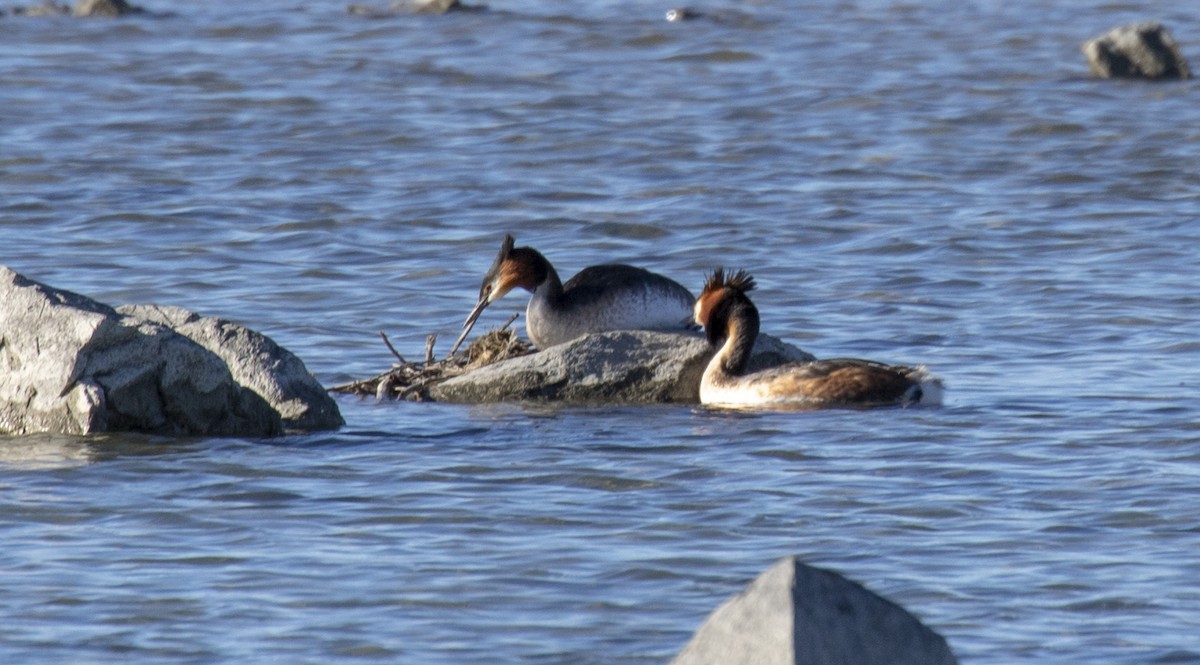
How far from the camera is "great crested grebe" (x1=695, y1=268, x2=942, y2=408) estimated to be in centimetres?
991

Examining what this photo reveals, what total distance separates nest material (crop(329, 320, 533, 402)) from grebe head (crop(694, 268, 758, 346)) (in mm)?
1075

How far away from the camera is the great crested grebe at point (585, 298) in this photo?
1083 centimetres

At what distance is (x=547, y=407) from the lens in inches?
402

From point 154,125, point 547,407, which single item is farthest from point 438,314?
point 154,125

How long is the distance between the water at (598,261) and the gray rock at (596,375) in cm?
29

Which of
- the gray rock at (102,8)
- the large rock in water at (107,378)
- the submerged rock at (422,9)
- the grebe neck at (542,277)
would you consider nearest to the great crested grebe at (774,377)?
the grebe neck at (542,277)

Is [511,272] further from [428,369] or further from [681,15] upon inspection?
[681,15]

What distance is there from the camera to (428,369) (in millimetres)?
10586

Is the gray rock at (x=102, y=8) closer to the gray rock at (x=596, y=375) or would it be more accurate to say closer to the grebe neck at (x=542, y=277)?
the grebe neck at (x=542, y=277)

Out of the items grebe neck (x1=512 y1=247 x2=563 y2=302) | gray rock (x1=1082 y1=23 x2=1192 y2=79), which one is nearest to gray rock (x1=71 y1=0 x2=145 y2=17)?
gray rock (x1=1082 y1=23 x2=1192 y2=79)

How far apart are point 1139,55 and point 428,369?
13.6 metres

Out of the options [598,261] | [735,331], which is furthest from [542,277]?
[598,261]

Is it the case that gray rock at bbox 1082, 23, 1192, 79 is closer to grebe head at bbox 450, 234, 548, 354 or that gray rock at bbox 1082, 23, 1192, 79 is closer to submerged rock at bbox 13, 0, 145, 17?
submerged rock at bbox 13, 0, 145, 17

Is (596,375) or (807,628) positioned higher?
(807,628)
